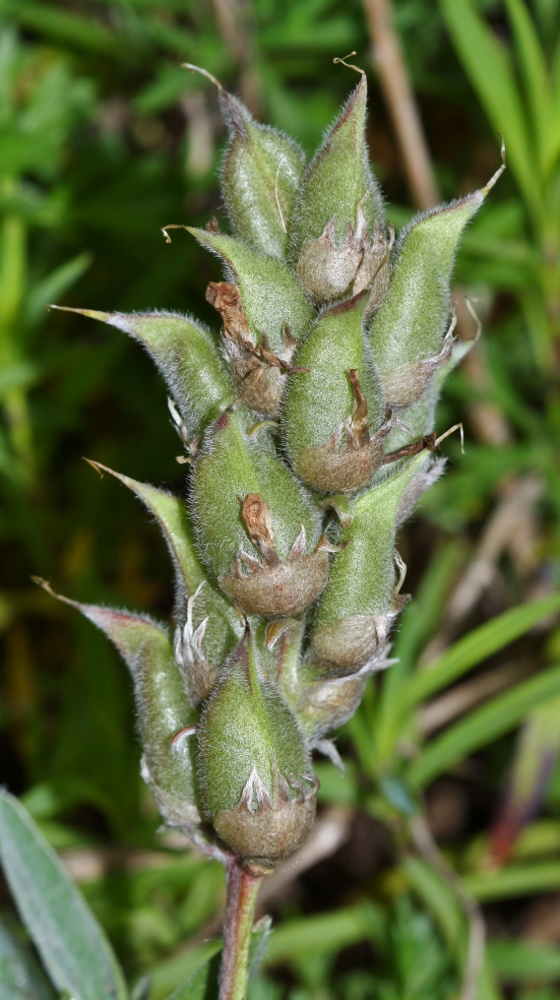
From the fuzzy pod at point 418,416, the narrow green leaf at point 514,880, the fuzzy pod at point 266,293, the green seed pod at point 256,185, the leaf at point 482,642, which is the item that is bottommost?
the narrow green leaf at point 514,880

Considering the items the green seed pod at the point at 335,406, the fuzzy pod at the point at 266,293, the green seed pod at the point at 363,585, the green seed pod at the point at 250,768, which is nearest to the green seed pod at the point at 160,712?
the green seed pod at the point at 250,768

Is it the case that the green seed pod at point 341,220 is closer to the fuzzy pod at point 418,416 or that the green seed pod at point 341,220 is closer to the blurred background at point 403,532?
the fuzzy pod at point 418,416

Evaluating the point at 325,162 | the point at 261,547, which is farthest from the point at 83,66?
the point at 261,547

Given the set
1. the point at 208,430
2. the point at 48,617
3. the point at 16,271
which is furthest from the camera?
the point at 48,617

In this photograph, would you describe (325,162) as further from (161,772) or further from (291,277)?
(161,772)

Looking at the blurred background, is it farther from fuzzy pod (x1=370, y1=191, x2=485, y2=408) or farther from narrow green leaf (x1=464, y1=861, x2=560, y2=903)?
fuzzy pod (x1=370, y1=191, x2=485, y2=408)

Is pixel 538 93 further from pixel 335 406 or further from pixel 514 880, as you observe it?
pixel 514 880
